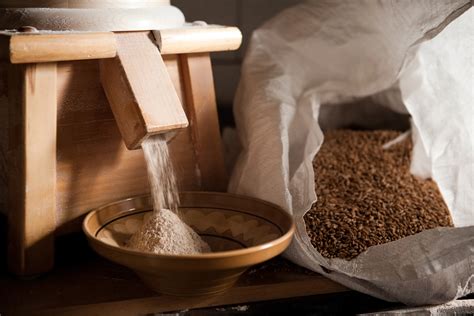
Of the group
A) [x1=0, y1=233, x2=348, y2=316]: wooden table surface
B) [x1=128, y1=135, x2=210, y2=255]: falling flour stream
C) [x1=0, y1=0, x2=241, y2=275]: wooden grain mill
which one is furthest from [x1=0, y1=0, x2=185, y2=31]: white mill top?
[x1=0, y1=233, x2=348, y2=316]: wooden table surface

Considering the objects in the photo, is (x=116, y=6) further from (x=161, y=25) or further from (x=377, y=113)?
(x=377, y=113)

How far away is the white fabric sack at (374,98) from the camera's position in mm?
697

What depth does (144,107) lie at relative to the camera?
686 millimetres

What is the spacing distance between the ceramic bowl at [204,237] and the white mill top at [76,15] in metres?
0.22

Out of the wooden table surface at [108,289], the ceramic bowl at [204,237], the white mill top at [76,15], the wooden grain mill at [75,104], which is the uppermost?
the white mill top at [76,15]

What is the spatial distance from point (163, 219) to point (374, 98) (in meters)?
0.60

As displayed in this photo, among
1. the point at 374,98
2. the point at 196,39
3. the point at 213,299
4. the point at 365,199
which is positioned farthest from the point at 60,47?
the point at 374,98

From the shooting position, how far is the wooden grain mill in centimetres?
68

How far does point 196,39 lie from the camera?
0.79 metres

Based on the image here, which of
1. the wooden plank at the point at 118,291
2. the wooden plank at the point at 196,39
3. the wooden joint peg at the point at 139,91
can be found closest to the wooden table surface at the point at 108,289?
the wooden plank at the point at 118,291

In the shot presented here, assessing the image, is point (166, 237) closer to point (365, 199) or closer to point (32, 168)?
point (32, 168)

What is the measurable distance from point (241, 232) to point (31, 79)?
0.30 m

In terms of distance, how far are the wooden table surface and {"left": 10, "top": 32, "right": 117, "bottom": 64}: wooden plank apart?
0.23 m

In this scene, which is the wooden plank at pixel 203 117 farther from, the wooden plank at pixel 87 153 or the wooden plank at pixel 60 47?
A: the wooden plank at pixel 60 47
